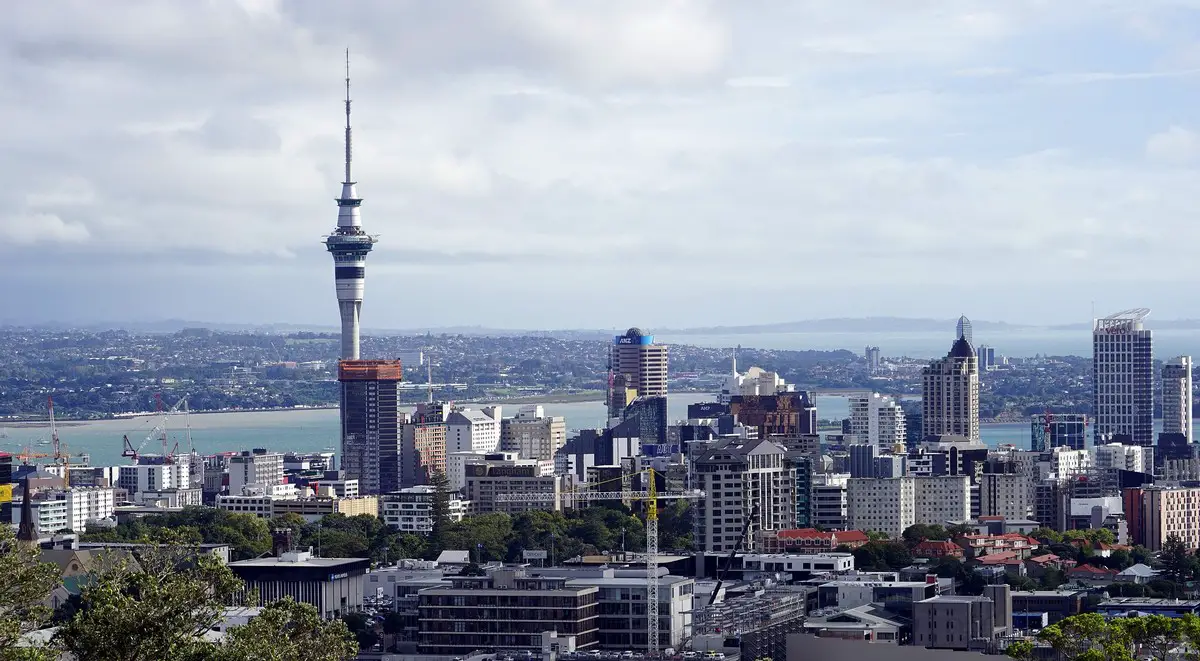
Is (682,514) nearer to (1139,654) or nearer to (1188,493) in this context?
(1188,493)

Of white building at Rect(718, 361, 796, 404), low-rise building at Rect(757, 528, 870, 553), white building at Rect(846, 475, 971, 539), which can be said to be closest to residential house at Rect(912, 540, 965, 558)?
low-rise building at Rect(757, 528, 870, 553)

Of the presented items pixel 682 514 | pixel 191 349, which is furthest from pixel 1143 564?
pixel 191 349

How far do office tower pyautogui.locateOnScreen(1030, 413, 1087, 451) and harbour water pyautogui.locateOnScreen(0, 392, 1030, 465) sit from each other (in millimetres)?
11373

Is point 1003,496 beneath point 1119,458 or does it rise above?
beneath

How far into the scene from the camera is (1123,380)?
98.2 meters

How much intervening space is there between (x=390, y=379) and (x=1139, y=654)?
66800 millimetres

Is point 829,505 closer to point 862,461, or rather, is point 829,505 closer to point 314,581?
point 862,461

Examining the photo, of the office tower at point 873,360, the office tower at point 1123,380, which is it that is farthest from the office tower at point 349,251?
the office tower at point 873,360

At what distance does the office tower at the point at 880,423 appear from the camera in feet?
285

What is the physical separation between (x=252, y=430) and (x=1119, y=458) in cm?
6545

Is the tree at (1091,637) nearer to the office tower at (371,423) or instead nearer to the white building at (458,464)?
the white building at (458,464)

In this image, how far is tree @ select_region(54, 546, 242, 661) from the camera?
12.7 meters

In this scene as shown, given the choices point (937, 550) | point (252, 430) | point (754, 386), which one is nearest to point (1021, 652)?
point (937, 550)

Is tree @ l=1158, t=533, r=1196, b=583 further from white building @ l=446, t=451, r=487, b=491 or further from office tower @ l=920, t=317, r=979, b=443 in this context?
office tower @ l=920, t=317, r=979, b=443
